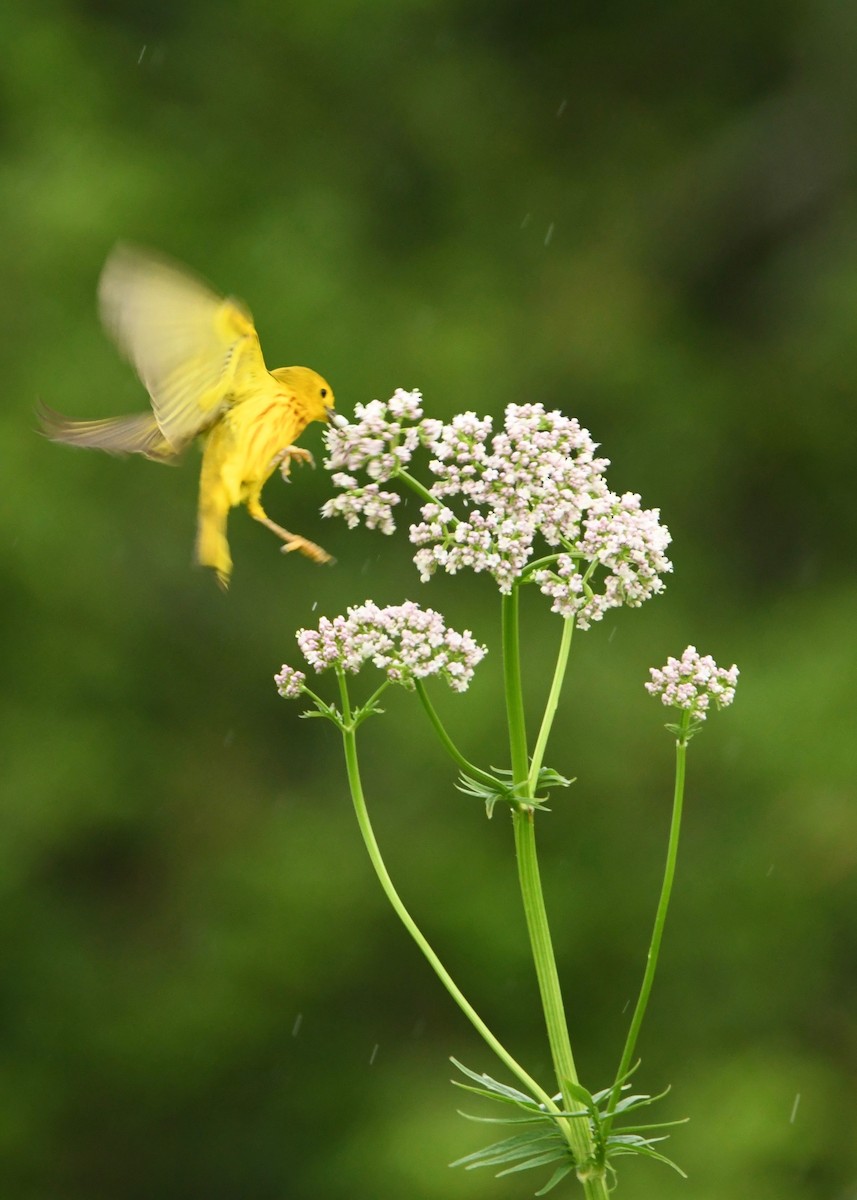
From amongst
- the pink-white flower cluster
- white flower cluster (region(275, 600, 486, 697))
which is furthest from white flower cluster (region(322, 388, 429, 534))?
the pink-white flower cluster

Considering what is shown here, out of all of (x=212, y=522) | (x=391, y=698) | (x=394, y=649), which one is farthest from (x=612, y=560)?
(x=391, y=698)

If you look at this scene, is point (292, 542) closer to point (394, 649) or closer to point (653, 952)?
point (394, 649)

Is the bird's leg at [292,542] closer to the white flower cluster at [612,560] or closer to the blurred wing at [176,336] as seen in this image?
the blurred wing at [176,336]

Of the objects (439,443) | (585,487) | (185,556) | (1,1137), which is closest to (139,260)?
(439,443)

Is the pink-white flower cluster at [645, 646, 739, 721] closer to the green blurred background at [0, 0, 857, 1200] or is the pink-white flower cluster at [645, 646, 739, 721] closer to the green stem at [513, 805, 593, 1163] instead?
the green stem at [513, 805, 593, 1163]

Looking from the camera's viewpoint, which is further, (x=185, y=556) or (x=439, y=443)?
(x=185, y=556)

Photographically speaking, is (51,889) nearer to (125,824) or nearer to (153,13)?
(125,824)

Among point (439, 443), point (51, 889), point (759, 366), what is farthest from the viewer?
point (759, 366)
